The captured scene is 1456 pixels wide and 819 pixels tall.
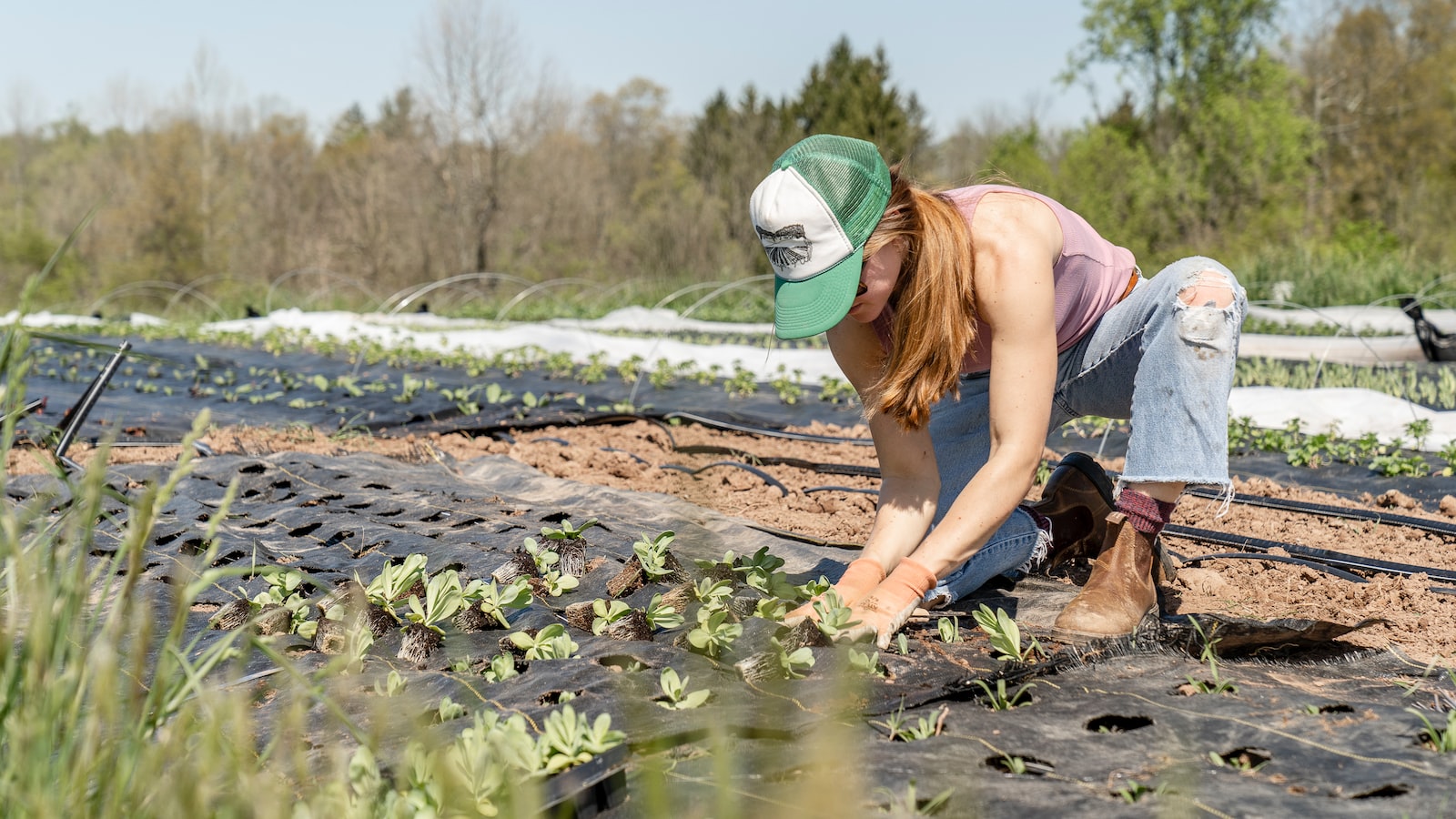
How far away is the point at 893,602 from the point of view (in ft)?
6.40

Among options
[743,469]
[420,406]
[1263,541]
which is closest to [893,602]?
[1263,541]

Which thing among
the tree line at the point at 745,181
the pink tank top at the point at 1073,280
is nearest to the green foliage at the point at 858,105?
the tree line at the point at 745,181

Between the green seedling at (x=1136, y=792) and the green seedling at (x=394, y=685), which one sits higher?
the green seedling at (x=394, y=685)

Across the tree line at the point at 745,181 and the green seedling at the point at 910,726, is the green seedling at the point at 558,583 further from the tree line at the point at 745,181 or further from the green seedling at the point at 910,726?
the tree line at the point at 745,181

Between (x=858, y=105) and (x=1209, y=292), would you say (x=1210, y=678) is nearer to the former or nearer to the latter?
(x=1209, y=292)

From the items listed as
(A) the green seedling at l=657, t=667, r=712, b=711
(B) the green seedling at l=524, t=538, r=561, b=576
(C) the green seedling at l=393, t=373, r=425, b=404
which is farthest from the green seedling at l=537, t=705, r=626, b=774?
(C) the green seedling at l=393, t=373, r=425, b=404

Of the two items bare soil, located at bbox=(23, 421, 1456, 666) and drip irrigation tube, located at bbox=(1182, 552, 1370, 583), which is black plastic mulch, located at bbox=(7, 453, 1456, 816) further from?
drip irrigation tube, located at bbox=(1182, 552, 1370, 583)

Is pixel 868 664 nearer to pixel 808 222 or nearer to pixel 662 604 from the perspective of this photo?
pixel 662 604

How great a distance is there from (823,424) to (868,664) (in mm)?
3951

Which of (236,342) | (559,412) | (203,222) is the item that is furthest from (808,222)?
(203,222)

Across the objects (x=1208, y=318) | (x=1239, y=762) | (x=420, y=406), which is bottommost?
(x=1239, y=762)

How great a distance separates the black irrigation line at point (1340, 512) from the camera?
10.5ft

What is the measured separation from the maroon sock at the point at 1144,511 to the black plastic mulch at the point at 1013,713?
0.29m

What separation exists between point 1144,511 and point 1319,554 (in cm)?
87
